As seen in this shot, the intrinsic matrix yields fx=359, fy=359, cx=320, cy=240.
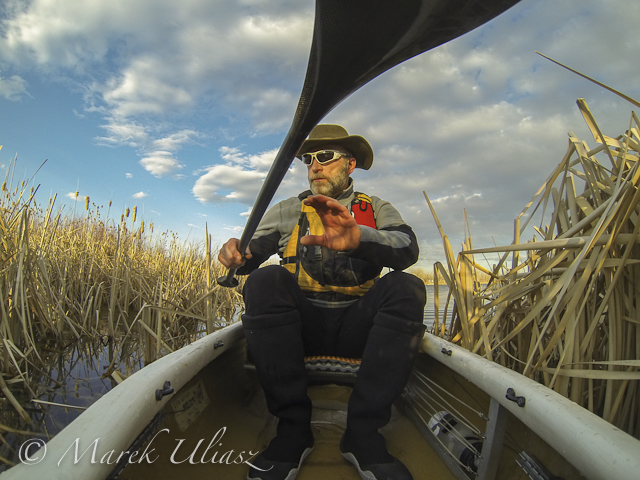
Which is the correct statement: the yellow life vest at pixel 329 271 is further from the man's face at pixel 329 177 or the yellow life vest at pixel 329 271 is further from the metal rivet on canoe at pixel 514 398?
the metal rivet on canoe at pixel 514 398

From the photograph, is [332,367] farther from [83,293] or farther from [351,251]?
[83,293]

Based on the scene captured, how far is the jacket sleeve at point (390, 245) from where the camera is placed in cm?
148

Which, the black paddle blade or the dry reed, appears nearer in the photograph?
the black paddle blade

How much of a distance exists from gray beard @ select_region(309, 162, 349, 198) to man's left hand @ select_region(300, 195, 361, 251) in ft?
2.36

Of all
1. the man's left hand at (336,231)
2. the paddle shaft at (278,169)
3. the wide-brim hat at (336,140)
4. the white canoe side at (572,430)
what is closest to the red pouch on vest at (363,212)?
the wide-brim hat at (336,140)

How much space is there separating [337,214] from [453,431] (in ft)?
3.35

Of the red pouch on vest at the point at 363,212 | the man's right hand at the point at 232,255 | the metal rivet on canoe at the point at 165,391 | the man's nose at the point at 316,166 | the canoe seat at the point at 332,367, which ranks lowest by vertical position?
the canoe seat at the point at 332,367

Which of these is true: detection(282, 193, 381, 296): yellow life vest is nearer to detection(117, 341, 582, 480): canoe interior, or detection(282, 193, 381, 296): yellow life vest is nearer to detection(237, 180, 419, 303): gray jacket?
detection(237, 180, 419, 303): gray jacket

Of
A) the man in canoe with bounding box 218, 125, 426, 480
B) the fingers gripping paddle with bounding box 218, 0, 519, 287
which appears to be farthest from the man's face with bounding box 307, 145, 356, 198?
the fingers gripping paddle with bounding box 218, 0, 519, 287

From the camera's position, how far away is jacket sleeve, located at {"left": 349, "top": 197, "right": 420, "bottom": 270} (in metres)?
1.48

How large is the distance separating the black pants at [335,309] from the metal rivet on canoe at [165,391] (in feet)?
1.45

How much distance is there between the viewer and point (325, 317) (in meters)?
1.76

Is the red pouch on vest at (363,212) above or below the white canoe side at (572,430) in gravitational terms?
above

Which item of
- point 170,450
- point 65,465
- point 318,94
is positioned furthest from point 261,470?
point 318,94
